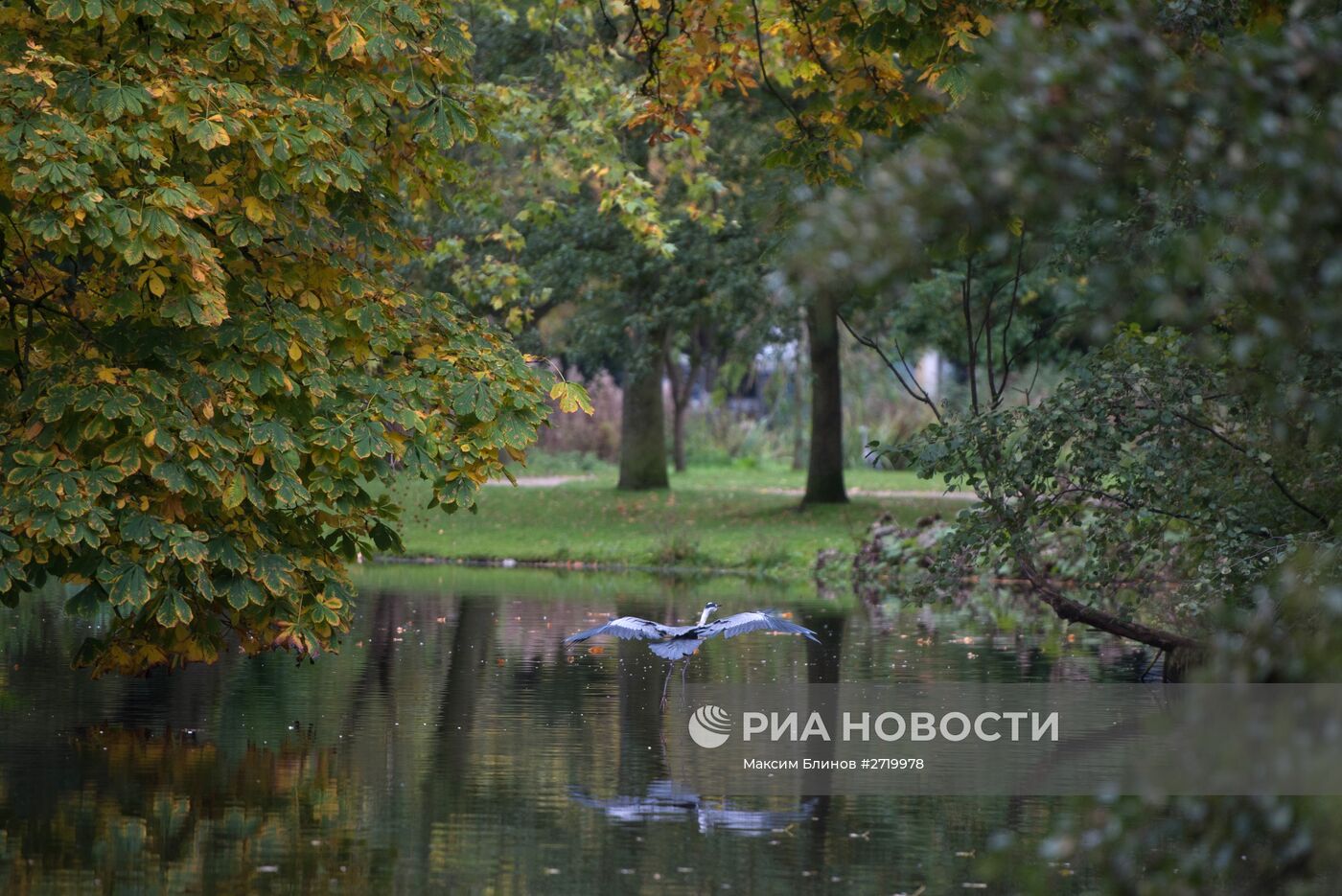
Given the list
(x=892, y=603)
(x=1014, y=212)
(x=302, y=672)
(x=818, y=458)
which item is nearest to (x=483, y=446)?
(x=302, y=672)

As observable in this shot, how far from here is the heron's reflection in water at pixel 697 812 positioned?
901cm

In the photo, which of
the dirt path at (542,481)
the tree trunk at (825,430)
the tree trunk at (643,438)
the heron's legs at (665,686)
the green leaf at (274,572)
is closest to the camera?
the green leaf at (274,572)

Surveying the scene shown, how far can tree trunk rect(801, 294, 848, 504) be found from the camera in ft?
103

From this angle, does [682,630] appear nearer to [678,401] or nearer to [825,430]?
[825,430]

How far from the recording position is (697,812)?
9.32 meters

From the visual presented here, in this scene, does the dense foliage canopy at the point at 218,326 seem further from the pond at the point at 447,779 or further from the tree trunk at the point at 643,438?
the tree trunk at the point at 643,438

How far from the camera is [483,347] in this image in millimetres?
12422

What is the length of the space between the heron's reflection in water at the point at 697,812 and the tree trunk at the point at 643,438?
2625 centimetres

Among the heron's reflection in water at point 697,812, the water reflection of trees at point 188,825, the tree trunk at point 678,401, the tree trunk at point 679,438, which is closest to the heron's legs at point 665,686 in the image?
the water reflection of trees at point 188,825

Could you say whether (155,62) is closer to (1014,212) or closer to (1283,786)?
(1014,212)

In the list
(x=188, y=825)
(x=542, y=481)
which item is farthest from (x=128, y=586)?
(x=542, y=481)

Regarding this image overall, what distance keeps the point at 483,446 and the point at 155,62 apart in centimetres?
301

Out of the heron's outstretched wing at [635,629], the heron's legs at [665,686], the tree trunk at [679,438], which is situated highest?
the tree trunk at [679,438]

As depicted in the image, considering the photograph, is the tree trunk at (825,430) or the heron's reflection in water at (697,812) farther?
the tree trunk at (825,430)
